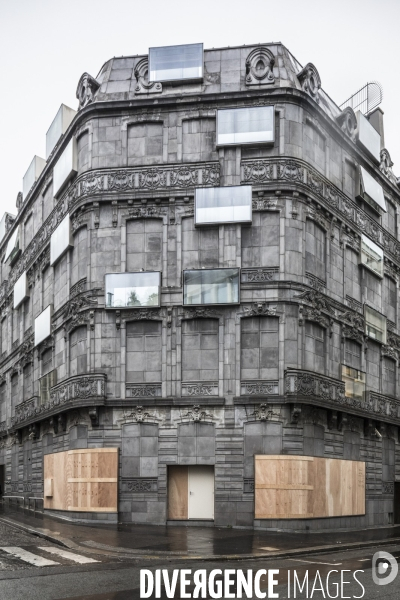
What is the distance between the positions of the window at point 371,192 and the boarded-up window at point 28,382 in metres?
20.0

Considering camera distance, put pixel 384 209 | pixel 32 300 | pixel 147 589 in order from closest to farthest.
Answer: pixel 147 589 → pixel 384 209 → pixel 32 300

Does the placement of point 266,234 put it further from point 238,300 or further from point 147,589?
point 147,589

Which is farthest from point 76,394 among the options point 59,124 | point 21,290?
point 21,290

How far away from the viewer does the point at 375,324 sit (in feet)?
129

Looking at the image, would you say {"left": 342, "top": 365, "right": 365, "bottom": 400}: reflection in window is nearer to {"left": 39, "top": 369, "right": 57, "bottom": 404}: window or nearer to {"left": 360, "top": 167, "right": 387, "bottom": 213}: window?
{"left": 360, "top": 167, "right": 387, "bottom": 213}: window

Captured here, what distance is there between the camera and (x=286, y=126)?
109ft

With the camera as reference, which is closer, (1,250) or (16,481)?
(16,481)

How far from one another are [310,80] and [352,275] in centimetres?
889

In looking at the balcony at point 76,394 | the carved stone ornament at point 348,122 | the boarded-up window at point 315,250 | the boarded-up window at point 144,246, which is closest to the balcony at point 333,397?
the boarded-up window at point 315,250

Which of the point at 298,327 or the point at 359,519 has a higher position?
the point at 298,327

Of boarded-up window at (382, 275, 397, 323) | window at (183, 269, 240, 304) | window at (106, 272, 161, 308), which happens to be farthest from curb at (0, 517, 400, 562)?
boarded-up window at (382, 275, 397, 323)

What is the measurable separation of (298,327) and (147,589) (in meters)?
18.1

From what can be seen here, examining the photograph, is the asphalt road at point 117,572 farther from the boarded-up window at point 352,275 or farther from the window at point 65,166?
the window at point 65,166

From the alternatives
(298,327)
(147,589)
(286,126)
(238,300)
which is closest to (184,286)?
(238,300)
